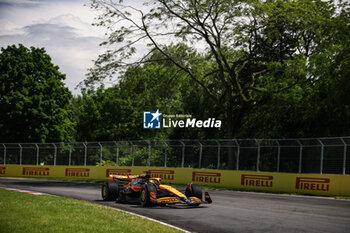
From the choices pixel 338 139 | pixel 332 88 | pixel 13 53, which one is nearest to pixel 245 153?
pixel 338 139

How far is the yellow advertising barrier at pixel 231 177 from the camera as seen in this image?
63.6 ft

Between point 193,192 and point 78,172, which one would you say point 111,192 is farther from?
point 78,172

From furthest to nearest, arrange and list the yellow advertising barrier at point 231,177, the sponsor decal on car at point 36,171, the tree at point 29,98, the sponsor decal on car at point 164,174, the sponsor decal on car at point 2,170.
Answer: the tree at point 29,98 < the sponsor decal on car at point 2,170 < the sponsor decal on car at point 36,171 < the sponsor decal on car at point 164,174 < the yellow advertising barrier at point 231,177

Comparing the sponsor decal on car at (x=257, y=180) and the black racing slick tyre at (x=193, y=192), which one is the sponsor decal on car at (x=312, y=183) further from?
the black racing slick tyre at (x=193, y=192)

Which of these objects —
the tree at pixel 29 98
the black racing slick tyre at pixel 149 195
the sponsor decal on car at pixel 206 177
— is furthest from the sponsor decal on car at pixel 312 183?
the tree at pixel 29 98

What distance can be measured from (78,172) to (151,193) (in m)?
21.1

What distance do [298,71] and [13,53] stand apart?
3162 cm

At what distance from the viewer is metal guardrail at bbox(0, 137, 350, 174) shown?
20188mm

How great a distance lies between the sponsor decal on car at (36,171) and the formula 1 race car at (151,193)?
20669 millimetres

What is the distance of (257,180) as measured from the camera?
22.8 meters

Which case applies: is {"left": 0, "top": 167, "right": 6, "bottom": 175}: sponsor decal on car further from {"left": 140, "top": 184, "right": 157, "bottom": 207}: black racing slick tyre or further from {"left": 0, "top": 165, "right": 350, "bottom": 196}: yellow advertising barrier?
{"left": 140, "top": 184, "right": 157, "bottom": 207}: black racing slick tyre

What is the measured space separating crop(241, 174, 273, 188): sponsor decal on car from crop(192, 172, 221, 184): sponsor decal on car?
2004 millimetres

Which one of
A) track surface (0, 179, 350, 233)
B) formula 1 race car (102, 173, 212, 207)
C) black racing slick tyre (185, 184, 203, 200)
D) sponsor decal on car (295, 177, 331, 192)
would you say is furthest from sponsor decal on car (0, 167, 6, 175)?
black racing slick tyre (185, 184, 203, 200)

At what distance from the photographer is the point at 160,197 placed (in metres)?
13.6
